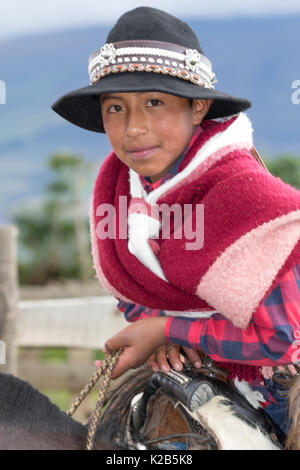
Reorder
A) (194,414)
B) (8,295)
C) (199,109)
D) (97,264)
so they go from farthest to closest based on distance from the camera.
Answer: (8,295)
(97,264)
(199,109)
(194,414)

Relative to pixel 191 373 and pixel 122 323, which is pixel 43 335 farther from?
pixel 191 373

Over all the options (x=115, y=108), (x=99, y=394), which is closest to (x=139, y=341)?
(x=99, y=394)

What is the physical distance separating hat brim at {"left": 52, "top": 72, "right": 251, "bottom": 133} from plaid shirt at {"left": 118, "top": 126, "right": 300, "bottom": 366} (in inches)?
18.2

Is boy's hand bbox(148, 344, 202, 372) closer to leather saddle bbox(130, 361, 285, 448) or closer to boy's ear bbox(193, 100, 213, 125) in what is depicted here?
leather saddle bbox(130, 361, 285, 448)

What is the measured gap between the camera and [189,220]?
1438 mm

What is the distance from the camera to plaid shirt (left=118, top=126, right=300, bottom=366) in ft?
4.41

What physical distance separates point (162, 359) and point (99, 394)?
178 mm

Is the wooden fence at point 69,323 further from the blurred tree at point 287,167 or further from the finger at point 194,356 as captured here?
the blurred tree at point 287,167

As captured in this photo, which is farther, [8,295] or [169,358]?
[8,295]

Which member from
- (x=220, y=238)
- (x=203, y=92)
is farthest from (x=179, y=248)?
(x=203, y=92)

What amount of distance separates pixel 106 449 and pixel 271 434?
1.22 ft

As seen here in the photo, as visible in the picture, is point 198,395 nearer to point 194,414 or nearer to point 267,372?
point 194,414

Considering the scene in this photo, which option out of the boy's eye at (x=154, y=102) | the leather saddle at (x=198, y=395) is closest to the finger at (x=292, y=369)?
the leather saddle at (x=198, y=395)

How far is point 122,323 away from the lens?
348 cm
